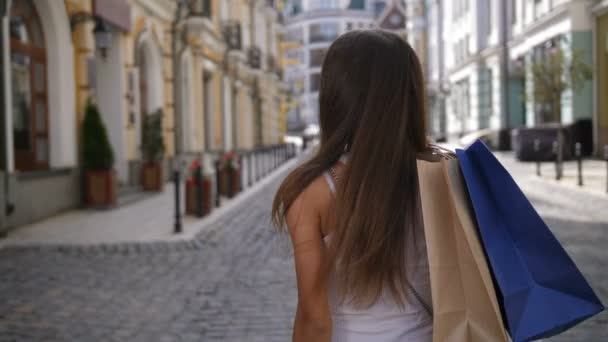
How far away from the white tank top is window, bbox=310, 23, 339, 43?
8300 cm

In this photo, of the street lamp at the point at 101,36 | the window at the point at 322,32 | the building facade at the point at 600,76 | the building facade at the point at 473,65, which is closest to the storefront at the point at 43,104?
the street lamp at the point at 101,36

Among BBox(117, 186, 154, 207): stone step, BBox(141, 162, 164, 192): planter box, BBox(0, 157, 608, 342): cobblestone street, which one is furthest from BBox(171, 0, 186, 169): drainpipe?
BBox(0, 157, 608, 342): cobblestone street

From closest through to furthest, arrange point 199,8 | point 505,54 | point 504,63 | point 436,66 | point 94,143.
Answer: point 94,143, point 199,8, point 505,54, point 504,63, point 436,66

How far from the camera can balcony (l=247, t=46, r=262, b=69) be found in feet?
108

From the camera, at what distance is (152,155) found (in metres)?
15.3

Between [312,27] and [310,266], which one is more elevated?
[312,27]

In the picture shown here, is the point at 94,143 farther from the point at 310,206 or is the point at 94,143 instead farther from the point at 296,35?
the point at 296,35

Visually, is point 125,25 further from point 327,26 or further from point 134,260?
point 327,26

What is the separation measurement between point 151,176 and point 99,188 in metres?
3.25

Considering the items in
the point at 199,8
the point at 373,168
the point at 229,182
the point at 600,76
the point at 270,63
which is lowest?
the point at 229,182

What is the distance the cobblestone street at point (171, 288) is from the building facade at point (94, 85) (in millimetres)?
2398

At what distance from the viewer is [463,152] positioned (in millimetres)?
1523

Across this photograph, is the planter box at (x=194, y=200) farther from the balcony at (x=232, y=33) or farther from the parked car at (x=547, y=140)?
the balcony at (x=232, y=33)

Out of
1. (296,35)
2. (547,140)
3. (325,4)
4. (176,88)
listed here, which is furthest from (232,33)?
(296,35)
